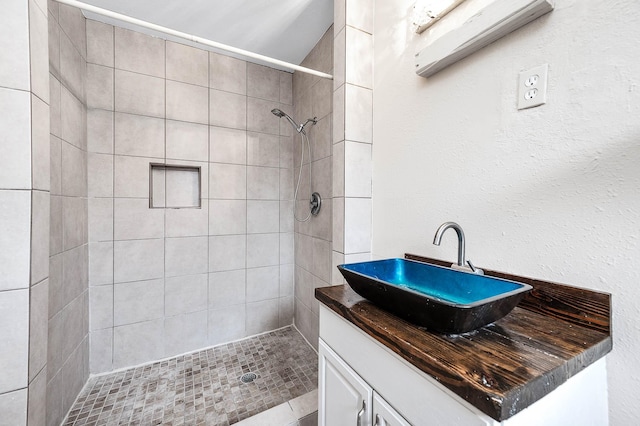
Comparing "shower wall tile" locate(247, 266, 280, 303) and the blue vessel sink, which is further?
"shower wall tile" locate(247, 266, 280, 303)

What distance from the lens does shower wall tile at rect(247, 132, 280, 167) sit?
2.15 m

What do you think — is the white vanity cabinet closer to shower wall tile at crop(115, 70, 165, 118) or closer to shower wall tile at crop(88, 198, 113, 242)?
shower wall tile at crop(88, 198, 113, 242)

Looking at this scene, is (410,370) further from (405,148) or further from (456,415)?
(405,148)

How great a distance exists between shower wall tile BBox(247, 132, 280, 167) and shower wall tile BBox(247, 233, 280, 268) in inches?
26.4

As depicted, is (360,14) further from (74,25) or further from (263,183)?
(74,25)

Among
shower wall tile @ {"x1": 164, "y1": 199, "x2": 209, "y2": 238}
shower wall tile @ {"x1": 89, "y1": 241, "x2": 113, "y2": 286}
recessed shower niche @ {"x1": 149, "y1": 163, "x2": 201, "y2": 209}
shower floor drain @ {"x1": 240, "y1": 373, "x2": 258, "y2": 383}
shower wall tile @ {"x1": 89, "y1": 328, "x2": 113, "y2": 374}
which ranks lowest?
shower floor drain @ {"x1": 240, "y1": 373, "x2": 258, "y2": 383}

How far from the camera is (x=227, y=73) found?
6.73ft

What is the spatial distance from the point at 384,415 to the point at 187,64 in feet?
8.07

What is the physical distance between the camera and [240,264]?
2.14 meters

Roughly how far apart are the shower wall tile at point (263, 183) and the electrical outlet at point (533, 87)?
1842mm

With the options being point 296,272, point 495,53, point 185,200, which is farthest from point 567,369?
point 185,200

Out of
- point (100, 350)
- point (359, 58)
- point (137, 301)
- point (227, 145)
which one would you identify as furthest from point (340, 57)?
point (100, 350)

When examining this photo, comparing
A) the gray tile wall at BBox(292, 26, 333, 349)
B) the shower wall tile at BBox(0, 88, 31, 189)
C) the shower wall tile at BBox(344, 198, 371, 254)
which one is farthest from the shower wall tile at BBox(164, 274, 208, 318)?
the shower wall tile at BBox(344, 198, 371, 254)

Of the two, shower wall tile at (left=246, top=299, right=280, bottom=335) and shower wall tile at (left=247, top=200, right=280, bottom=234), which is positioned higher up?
shower wall tile at (left=247, top=200, right=280, bottom=234)
